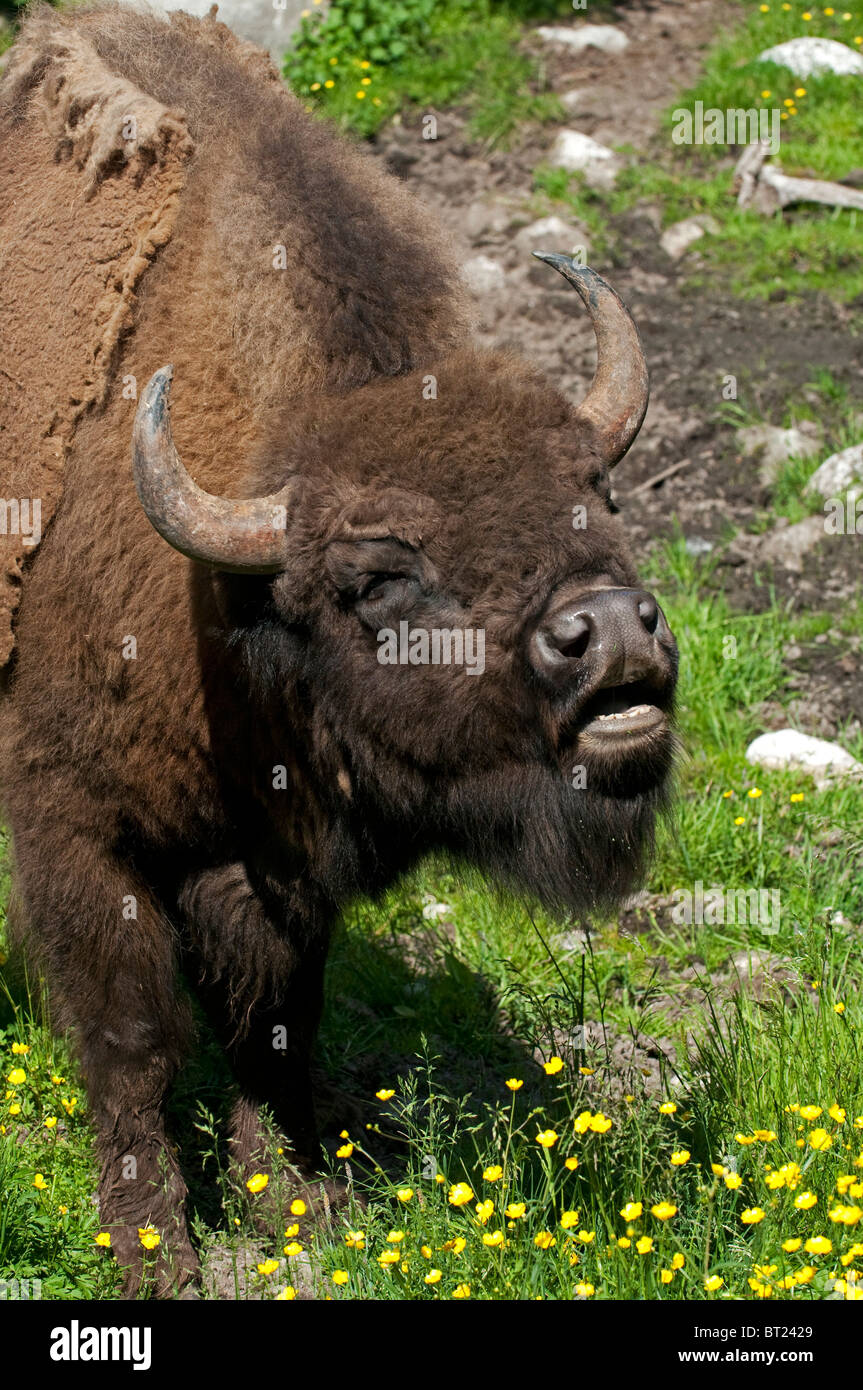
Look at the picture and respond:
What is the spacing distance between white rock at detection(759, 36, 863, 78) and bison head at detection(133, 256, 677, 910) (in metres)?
8.29

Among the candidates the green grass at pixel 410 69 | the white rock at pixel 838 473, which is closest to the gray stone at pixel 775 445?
the white rock at pixel 838 473

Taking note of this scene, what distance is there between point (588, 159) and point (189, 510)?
8158mm

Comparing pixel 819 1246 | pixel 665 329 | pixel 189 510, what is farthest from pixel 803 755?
pixel 189 510

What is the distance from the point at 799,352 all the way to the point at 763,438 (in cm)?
89

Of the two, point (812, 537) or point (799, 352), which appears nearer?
point (812, 537)

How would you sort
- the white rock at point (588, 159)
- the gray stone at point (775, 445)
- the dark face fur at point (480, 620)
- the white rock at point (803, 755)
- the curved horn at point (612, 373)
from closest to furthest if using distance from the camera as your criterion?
1. the dark face fur at point (480, 620)
2. the curved horn at point (612, 373)
3. the white rock at point (803, 755)
4. the gray stone at point (775, 445)
5. the white rock at point (588, 159)

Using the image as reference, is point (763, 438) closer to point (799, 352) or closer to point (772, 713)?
point (799, 352)

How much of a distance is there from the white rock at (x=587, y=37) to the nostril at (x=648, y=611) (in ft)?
32.2

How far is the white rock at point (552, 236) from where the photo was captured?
32.3ft

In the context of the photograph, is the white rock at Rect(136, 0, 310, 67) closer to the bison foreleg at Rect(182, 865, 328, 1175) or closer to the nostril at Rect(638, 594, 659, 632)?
the bison foreleg at Rect(182, 865, 328, 1175)

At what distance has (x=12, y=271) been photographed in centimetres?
444

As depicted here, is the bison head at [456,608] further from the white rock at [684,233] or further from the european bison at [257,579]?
the white rock at [684,233]

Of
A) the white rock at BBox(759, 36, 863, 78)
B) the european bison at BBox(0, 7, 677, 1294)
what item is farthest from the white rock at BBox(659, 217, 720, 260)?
the european bison at BBox(0, 7, 677, 1294)

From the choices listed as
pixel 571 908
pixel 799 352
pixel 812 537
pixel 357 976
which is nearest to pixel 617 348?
pixel 571 908
